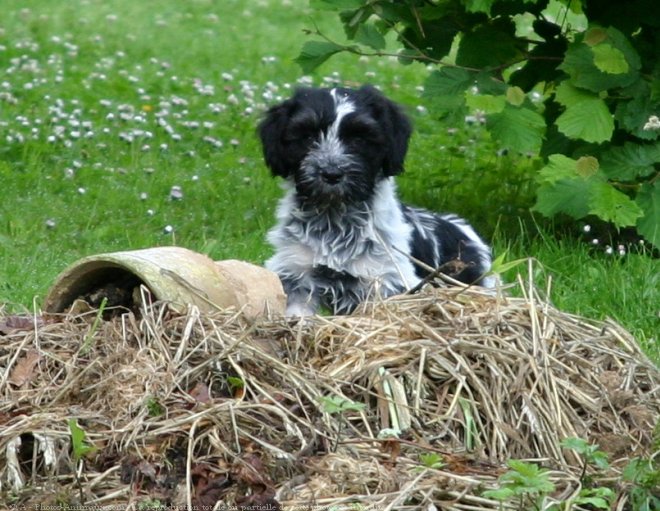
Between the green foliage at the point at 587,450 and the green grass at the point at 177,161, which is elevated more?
the green foliage at the point at 587,450

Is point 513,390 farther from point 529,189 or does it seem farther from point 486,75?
point 529,189

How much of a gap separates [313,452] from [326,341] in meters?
0.89

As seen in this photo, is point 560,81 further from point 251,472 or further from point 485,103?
point 251,472

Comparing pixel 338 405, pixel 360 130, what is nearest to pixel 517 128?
pixel 360 130

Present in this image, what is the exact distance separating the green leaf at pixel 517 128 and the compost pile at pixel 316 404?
2410mm

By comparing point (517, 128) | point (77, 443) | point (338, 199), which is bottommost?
point (338, 199)

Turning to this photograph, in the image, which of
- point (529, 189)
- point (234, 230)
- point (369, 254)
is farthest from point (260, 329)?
point (529, 189)

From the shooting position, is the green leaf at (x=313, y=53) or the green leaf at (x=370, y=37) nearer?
the green leaf at (x=370, y=37)

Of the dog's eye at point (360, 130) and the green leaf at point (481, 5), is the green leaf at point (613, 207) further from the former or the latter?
the dog's eye at point (360, 130)

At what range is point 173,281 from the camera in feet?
18.3

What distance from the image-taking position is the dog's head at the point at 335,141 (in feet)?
23.5

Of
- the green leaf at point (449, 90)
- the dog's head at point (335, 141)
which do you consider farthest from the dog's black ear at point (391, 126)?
the green leaf at point (449, 90)

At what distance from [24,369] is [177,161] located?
6.41m

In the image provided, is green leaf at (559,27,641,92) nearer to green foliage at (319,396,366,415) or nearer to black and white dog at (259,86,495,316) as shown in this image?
black and white dog at (259,86,495,316)
